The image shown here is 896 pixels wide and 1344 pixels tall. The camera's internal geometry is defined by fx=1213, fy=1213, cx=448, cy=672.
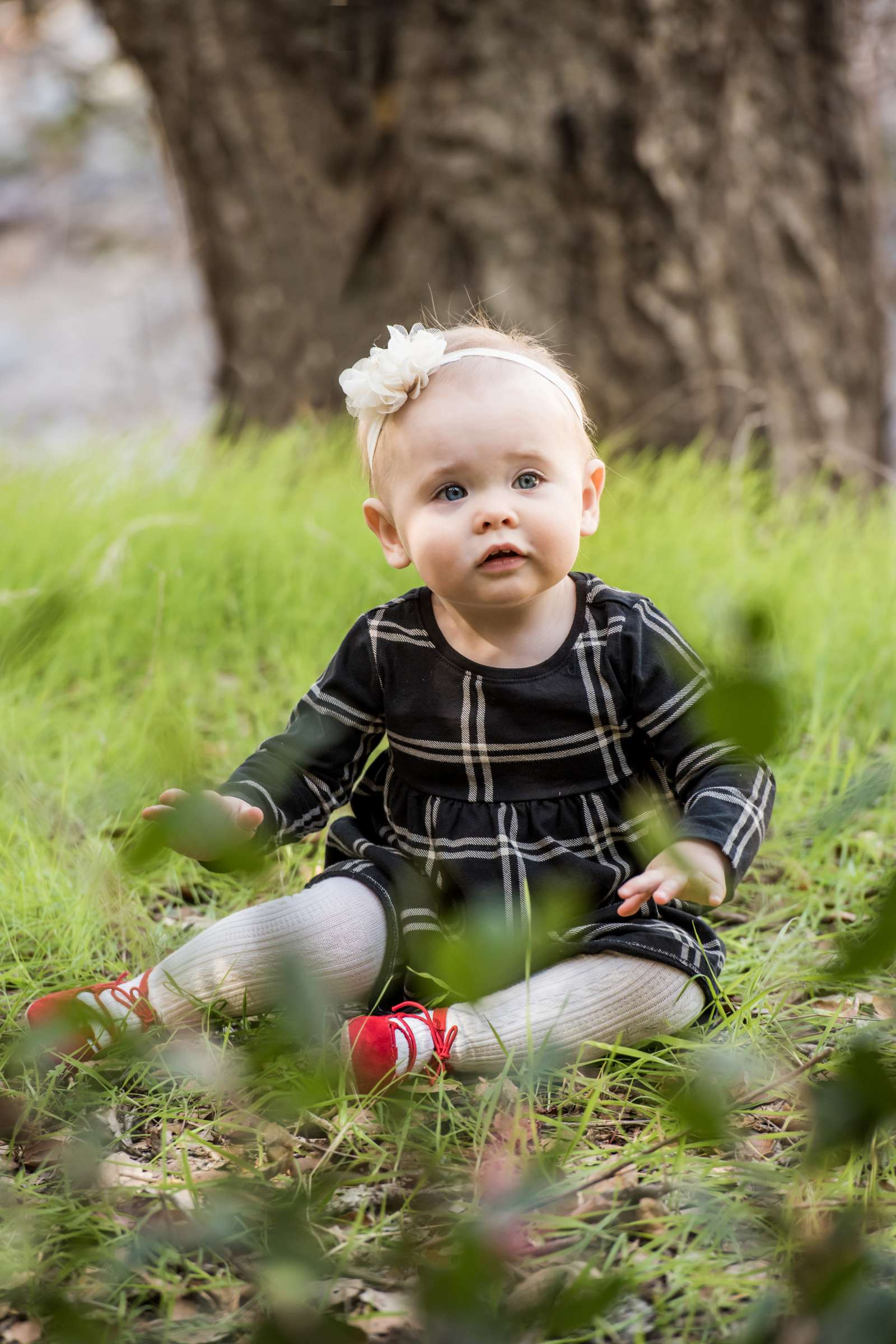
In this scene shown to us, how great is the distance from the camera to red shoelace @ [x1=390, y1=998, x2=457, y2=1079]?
1.48 m

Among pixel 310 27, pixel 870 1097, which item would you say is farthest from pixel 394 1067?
pixel 310 27

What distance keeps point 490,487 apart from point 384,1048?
71 centimetres

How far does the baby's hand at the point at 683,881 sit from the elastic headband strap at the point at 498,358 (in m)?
0.62

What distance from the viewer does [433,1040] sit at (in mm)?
1523

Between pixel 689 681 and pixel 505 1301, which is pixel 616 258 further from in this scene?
pixel 505 1301

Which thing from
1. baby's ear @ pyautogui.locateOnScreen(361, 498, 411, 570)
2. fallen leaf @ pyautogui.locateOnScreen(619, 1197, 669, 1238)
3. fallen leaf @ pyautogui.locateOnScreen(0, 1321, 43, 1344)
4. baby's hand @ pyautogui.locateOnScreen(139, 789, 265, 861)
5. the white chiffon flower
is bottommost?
fallen leaf @ pyautogui.locateOnScreen(0, 1321, 43, 1344)

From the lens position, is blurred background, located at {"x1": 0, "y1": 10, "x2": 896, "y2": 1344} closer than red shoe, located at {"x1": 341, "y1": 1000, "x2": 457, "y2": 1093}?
Yes

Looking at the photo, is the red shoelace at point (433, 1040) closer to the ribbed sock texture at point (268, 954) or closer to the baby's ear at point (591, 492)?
the ribbed sock texture at point (268, 954)

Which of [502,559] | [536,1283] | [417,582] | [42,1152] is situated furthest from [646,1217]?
[417,582]

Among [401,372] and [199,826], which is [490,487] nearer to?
Answer: [401,372]

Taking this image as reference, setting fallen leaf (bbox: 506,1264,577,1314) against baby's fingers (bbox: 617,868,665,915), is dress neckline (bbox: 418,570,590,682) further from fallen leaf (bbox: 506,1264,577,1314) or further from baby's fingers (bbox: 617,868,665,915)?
fallen leaf (bbox: 506,1264,577,1314)

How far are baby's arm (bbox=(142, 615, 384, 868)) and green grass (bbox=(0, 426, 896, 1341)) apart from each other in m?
0.22

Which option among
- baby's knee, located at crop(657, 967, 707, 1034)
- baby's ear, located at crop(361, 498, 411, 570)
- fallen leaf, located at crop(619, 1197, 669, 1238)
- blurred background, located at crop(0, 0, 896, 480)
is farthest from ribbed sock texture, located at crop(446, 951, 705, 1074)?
blurred background, located at crop(0, 0, 896, 480)

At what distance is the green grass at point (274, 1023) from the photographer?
0.86m
